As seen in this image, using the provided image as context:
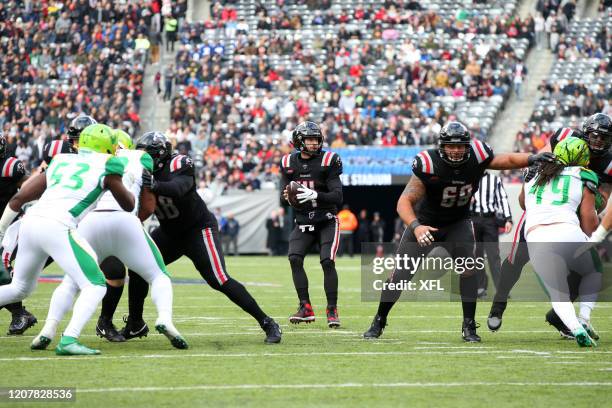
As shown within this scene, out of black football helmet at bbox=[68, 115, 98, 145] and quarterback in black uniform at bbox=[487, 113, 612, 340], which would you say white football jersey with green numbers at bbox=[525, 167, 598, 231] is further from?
black football helmet at bbox=[68, 115, 98, 145]

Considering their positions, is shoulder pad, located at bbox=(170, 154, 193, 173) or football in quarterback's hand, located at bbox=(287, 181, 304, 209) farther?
football in quarterback's hand, located at bbox=(287, 181, 304, 209)

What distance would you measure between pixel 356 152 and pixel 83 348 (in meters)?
18.9

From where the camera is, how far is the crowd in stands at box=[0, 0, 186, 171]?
95.6 ft

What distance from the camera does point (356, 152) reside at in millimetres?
25703

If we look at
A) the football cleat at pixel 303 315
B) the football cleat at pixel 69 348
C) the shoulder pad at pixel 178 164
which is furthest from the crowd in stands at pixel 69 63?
the football cleat at pixel 69 348

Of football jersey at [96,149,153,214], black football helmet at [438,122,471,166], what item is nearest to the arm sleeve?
black football helmet at [438,122,471,166]

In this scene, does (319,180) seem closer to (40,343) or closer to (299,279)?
(299,279)

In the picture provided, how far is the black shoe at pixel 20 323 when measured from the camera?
855cm

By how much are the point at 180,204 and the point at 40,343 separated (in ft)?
4.71

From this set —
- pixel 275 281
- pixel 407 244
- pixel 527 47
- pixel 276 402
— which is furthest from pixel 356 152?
pixel 276 402

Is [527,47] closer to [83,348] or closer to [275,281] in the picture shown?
[275,281]

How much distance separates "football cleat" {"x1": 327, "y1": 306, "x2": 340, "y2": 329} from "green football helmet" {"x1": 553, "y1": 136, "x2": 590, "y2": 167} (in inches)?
93.9

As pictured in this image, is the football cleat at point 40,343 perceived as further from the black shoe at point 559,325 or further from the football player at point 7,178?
the black shoe at point 559,325

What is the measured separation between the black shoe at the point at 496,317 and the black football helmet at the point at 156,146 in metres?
2.76
